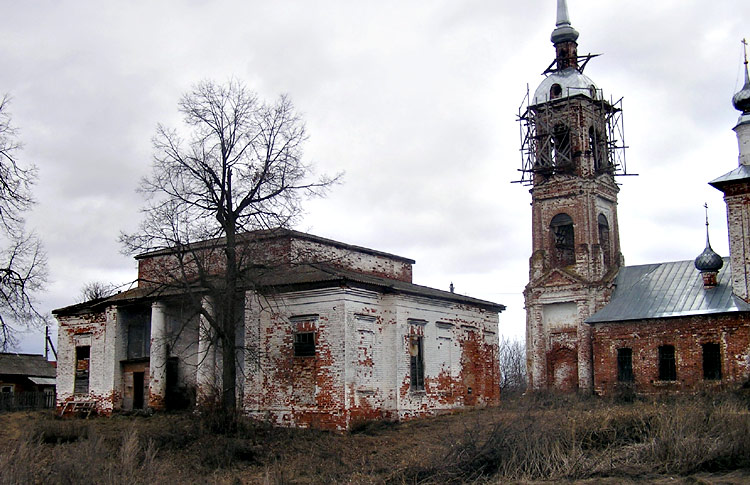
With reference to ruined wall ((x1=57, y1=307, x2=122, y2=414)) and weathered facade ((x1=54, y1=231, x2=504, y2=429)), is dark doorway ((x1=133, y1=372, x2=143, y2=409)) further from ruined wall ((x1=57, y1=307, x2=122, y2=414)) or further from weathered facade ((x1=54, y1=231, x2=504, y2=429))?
ruined wall ((x1=57, y1=307, x2=122, y2=414))

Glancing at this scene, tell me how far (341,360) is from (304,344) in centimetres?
150

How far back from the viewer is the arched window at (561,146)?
36406 millimetres

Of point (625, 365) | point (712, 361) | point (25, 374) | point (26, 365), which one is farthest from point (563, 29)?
point (26, 365)

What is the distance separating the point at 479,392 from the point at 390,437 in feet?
27.0

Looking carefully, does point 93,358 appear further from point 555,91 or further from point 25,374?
point 555,91

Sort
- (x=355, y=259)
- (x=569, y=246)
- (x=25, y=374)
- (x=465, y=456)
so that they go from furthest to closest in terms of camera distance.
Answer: (x=25, y=374) → (x=569, y=246) → (x=355, y=259) → (x=465, y=456)

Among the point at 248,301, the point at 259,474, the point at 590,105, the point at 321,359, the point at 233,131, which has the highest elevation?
the point at 590,105

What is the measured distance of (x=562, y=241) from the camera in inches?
1458

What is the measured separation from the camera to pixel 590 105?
37312 mm

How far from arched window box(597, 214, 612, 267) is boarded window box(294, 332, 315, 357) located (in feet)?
58.9

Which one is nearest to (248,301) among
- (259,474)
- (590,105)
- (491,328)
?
(259,474)

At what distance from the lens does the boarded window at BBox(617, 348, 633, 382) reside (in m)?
31.5

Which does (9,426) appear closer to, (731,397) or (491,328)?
(491,328)

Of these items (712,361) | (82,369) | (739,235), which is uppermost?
(739,235)
